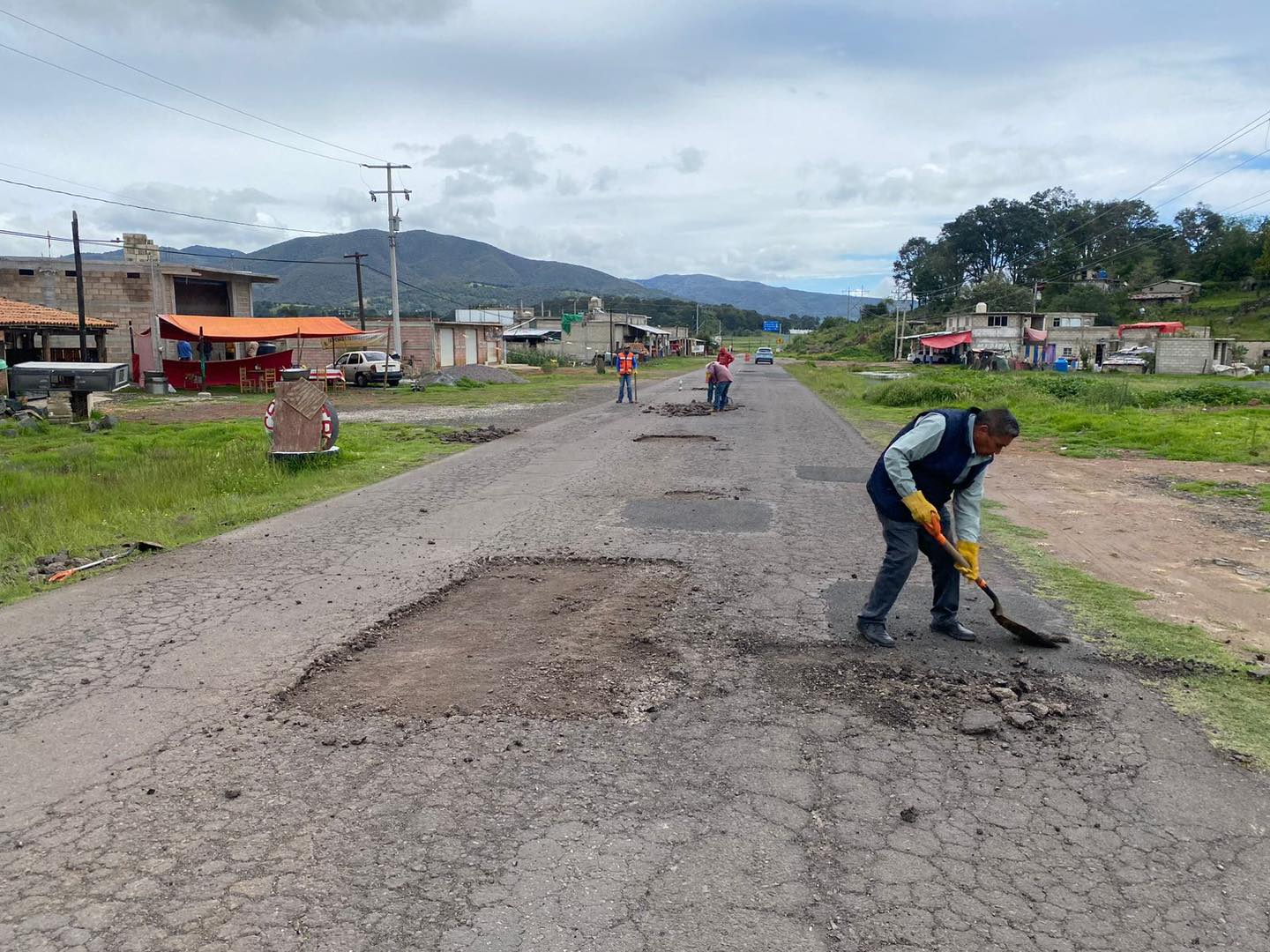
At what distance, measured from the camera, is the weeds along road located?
2834 millimetres

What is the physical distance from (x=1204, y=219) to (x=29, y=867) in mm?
122735

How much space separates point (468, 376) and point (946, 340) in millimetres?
46335

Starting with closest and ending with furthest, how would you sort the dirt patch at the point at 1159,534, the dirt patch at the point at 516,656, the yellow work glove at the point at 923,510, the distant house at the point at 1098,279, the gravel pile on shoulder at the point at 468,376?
the dirt patch at the point at 516,656
the yellow work glove at the point at 923,510
the dirt patch at the point at 1159,534
the gravel pile on shoulder at the point at 468,376
the distant house at the point at 1098,279

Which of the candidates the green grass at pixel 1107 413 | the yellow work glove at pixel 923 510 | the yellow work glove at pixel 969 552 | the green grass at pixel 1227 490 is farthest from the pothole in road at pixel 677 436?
the yellow work glove at pixel 923 510

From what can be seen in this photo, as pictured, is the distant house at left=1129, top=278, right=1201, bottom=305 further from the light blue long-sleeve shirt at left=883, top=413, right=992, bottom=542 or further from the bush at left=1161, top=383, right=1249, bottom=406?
the light blue long-sleeve shirt at left=883, top=413, right=992, bottom=542

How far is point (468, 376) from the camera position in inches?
1569

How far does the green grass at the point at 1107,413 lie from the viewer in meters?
15.8

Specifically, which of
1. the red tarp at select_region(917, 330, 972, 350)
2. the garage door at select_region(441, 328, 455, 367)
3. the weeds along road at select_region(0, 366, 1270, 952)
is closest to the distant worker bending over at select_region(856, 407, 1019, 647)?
the weeds along road at select_region(0, 366, 1270, 952)

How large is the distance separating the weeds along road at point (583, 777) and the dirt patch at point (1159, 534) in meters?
1.15

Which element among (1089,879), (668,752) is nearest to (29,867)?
(668,752)

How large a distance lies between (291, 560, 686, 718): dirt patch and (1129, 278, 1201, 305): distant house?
3739 inches

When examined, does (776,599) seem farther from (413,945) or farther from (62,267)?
(62,267)

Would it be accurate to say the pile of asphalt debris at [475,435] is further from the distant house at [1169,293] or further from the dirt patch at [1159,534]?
the distant house at [1169,293]

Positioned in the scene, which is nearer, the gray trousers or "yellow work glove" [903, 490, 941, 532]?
"yellow work glove" [903, 490, 941, 532]
